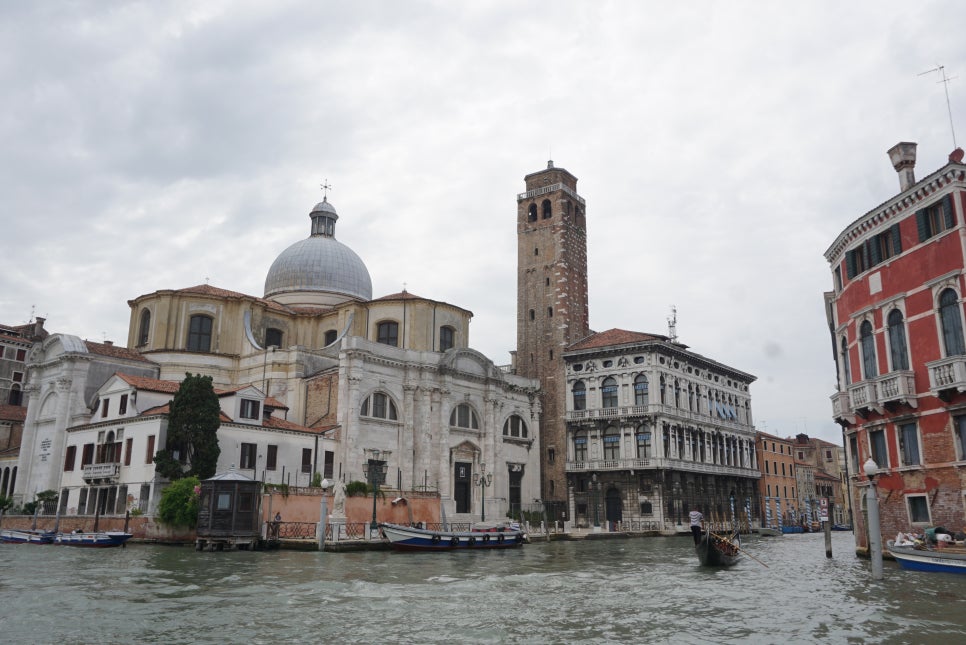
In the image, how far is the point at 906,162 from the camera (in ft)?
72.6

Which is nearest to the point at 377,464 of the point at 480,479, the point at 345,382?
the point at 345,382

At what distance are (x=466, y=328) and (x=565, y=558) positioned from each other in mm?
21493

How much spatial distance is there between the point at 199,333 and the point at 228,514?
16.7 meters

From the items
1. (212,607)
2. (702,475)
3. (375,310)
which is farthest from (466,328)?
(212,607)

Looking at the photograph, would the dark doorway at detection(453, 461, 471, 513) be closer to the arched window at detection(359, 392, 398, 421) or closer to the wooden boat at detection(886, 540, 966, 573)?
the arched window at detection(359, 392, 398, 421)

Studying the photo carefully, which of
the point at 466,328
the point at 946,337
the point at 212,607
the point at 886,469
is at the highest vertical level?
the point at 466,328

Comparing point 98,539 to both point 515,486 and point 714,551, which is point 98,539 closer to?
point 714,551

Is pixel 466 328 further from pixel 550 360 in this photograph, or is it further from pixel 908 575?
pixel 908 575

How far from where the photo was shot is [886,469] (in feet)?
68.4

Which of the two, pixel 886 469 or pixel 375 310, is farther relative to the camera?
pixel 375 310

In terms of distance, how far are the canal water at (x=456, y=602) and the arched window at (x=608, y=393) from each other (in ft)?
77.5

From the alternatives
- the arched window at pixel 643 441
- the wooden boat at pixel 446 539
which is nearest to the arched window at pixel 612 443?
the arched window at pixel 643 441

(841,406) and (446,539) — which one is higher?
(841,406)

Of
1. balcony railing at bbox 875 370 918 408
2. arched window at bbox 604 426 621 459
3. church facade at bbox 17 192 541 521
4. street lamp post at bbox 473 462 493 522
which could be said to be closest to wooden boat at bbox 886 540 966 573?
balcony railing at bbox 875 370 918 408
